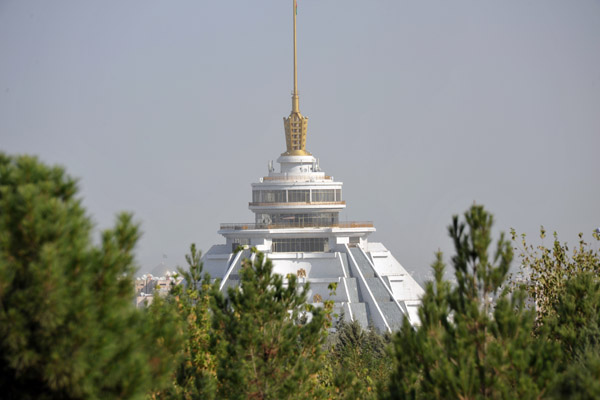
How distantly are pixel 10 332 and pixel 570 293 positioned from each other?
1674 cm

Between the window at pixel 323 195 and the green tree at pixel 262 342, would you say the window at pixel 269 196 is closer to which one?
the window at pixel 323 195

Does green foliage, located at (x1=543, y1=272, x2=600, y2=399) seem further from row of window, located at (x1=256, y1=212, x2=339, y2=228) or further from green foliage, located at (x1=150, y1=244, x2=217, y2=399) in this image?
row of window, located at (x1=256, y1=212, x2=339, y2=228)

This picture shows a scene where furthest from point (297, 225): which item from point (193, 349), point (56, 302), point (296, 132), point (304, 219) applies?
point (56, 302)

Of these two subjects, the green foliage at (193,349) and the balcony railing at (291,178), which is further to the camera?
the balcony railing at (291,178)

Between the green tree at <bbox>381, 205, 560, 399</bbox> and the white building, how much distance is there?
5814cm

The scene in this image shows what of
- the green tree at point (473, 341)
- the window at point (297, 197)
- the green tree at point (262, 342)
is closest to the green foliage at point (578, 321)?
the green tree at point (473, 341)

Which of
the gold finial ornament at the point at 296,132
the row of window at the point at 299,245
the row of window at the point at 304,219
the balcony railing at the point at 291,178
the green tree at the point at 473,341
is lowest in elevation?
the green tree at the point at 473,341

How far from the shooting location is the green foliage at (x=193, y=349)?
23094 millimetres

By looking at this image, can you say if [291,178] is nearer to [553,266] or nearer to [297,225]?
[297,225]

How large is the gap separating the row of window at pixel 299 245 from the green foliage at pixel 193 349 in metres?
55.3

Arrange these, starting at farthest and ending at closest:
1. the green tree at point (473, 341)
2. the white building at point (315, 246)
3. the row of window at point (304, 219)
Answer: the row of window at point (304, 219)
the white building at point (315, 246)
the green tree at point (473, 341)

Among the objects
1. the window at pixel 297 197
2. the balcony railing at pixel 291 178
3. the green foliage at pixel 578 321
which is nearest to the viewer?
the green foliage at pixel 578 321

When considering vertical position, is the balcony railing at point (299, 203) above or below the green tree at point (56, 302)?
above

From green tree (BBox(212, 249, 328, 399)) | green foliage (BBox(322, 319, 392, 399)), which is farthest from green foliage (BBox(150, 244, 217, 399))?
green foliage (BBox(322, 319, 392, 399))
